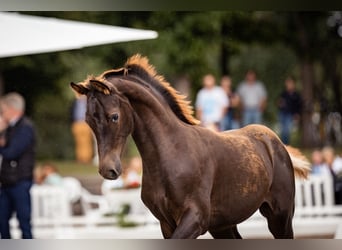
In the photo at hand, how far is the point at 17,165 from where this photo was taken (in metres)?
8.38

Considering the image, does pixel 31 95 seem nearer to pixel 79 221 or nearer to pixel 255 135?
pixel 79 221

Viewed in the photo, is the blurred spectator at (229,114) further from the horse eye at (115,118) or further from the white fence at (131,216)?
the horse eye at (115,118)

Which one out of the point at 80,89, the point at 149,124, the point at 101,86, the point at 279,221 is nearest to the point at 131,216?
the point at 279,221

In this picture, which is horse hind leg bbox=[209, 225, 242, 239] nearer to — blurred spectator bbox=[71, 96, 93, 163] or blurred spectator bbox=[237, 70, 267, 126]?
blurred spectator bbox=[237, 70, 267, 126]

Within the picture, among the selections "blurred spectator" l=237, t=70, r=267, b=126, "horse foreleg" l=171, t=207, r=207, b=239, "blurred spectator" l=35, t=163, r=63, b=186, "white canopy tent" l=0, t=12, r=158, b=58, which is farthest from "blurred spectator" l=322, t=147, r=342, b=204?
"horse foreleg" l=171, t=207, r=207, b=239

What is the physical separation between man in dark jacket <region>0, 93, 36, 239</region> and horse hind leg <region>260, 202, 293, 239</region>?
11.2 ft

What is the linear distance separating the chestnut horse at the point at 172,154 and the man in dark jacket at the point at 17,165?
346cm

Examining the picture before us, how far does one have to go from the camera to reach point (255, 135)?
568 cm

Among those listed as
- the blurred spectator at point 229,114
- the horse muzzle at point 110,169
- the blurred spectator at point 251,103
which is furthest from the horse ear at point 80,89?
the blurred spectator at point 251,103

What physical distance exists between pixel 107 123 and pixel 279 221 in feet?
4.96

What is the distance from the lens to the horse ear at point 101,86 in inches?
185

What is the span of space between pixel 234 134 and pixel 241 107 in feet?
26.5

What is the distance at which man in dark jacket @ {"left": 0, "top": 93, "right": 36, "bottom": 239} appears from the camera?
8375 millimetres

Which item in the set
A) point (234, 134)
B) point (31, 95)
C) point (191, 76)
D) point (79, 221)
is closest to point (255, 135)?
point (234, 134)
